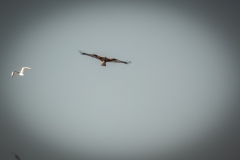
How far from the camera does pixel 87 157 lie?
1338 centimetres

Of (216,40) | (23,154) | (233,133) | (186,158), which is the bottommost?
(23,154)

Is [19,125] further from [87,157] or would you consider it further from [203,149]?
[203,149]

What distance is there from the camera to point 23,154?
12.2 metres

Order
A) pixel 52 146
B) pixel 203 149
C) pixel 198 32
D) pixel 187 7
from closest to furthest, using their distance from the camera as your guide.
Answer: pixel 187 7 < pixel 198 32 < pixel 52 146 < pixel 203 149

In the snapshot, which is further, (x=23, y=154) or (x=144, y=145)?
(x=144, y=145)

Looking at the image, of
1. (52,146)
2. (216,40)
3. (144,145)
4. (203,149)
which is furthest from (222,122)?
(52,146)

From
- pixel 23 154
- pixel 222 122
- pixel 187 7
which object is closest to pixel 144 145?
pixel 222 122

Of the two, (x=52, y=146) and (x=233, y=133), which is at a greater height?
(x=233, y=133)

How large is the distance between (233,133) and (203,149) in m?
1.69

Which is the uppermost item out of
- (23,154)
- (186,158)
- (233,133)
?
(233,133)

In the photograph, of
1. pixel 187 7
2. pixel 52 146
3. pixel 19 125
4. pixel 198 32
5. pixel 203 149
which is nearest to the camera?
pixel 187 7

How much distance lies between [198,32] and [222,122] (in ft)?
19.1

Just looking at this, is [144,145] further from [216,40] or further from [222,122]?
[216,40]

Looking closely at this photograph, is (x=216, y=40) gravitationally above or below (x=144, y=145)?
above
